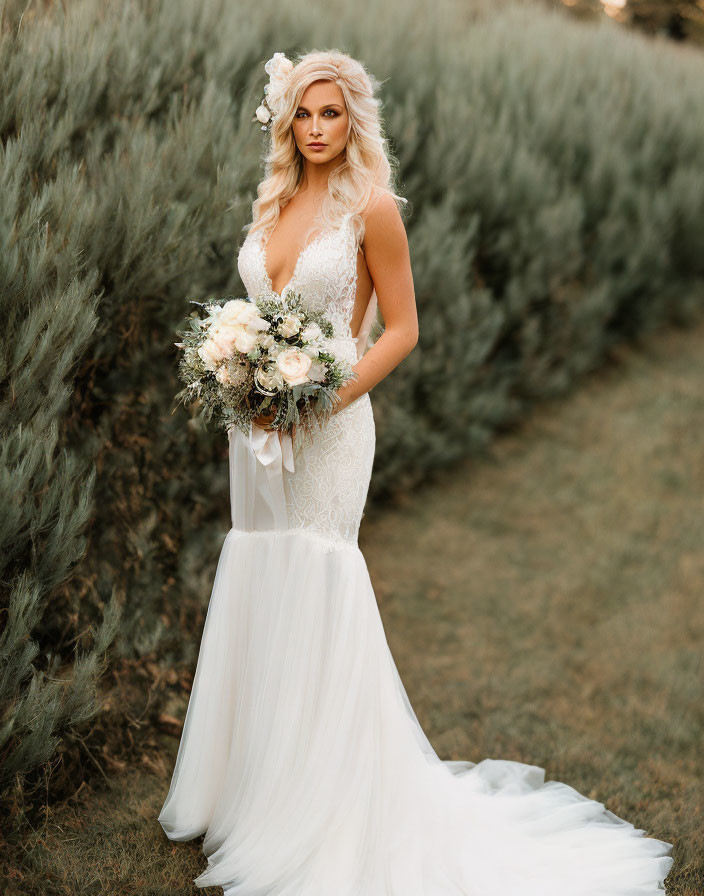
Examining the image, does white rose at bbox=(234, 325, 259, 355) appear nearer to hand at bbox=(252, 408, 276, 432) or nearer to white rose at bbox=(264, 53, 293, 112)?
hand at bbox=(252, 408, 276, 432)

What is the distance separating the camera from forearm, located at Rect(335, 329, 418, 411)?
10.1 ft

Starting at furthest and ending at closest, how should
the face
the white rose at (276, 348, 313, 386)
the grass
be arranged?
the grass → the face → the white rose at (276, 348, 313, 386)

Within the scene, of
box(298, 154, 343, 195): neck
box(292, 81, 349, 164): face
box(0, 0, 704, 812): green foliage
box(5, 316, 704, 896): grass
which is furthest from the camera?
box(5, 316, 704, 896): grass

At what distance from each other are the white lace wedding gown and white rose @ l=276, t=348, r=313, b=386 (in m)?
0.33

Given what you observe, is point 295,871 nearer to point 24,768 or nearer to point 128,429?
point 24,768

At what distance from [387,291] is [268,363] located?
0.58 m

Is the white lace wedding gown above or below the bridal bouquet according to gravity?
below

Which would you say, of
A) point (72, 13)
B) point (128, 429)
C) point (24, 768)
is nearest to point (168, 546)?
point (128, 429)

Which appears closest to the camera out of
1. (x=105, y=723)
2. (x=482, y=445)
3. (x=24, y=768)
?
(x=24, y=768)

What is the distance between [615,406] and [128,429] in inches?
208

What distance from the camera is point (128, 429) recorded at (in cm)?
464

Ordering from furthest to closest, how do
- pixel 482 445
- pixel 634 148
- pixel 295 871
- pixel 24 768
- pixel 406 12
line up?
1. pixel 634 148
2. pixel 482 445
3. pixel 406 12
4. pixel 24 768
5. pixel 295 871

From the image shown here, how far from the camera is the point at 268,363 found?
284cm

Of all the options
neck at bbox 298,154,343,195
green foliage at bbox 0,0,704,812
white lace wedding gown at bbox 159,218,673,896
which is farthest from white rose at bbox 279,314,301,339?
green foliage at bbox 0,0,704,812
